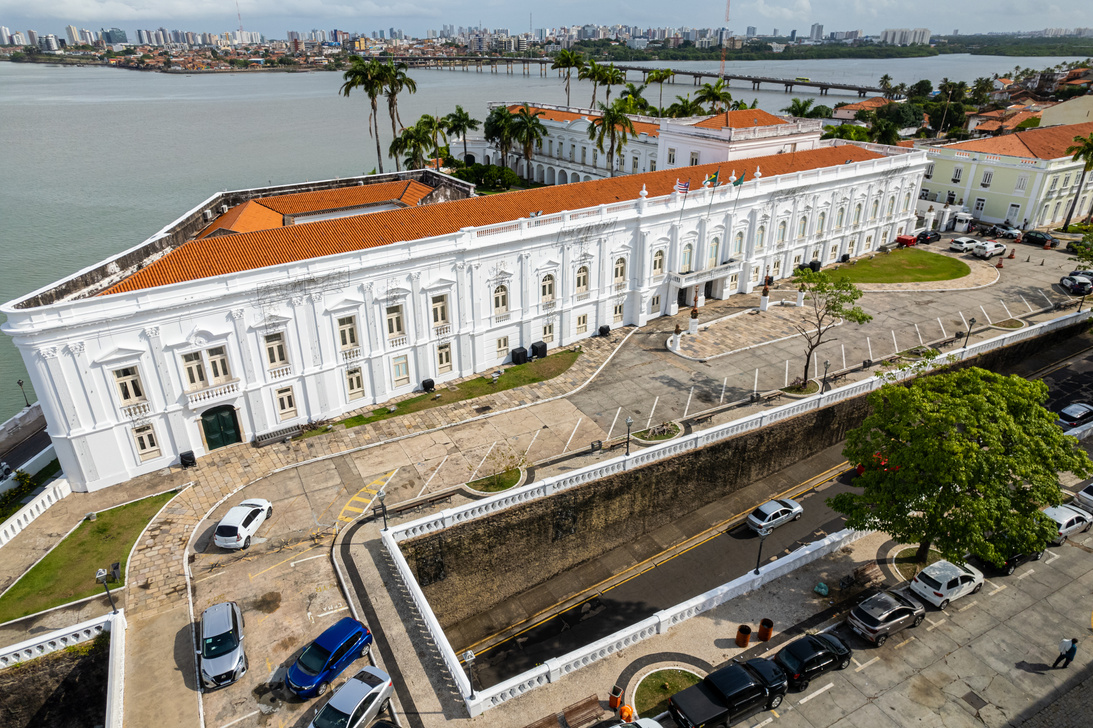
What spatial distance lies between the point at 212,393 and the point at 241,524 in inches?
317

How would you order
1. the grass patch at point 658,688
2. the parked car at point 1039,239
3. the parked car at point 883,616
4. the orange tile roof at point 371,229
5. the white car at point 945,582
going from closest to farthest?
1. the grass patch at point 658,688
2. the parked car at point 883,616
3. the white car at point 945,582
4. the orange tile roof at point 371,229
5. the parked car at point 1039,239

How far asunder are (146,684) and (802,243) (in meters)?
54.4

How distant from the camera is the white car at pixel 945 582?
980 inches

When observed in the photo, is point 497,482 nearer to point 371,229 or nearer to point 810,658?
point 810,658

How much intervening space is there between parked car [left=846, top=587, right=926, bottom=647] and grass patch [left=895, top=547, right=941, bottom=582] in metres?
2.86

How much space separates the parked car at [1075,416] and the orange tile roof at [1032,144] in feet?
141

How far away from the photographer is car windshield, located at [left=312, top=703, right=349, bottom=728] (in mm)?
18516

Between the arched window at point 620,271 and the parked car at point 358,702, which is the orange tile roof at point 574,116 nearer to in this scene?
the arched window at point 620,271

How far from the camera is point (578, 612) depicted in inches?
1175

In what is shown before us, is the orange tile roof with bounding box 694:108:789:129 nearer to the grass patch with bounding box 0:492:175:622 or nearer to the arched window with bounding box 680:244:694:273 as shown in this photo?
the arched window with bounding box 680:244:694:273

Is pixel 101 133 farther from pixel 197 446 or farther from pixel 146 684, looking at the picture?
pixel 146 684

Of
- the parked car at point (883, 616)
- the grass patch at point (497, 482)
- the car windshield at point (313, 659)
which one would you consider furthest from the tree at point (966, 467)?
the car windshield at point (313, 659)

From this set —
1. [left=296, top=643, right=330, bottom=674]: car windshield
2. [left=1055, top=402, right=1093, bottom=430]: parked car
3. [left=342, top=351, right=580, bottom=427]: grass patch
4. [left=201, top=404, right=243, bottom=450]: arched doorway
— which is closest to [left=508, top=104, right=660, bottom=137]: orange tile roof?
[left=342, top=351, right=580, bottom=427]: grass patch

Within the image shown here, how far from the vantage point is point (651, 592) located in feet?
99.3
